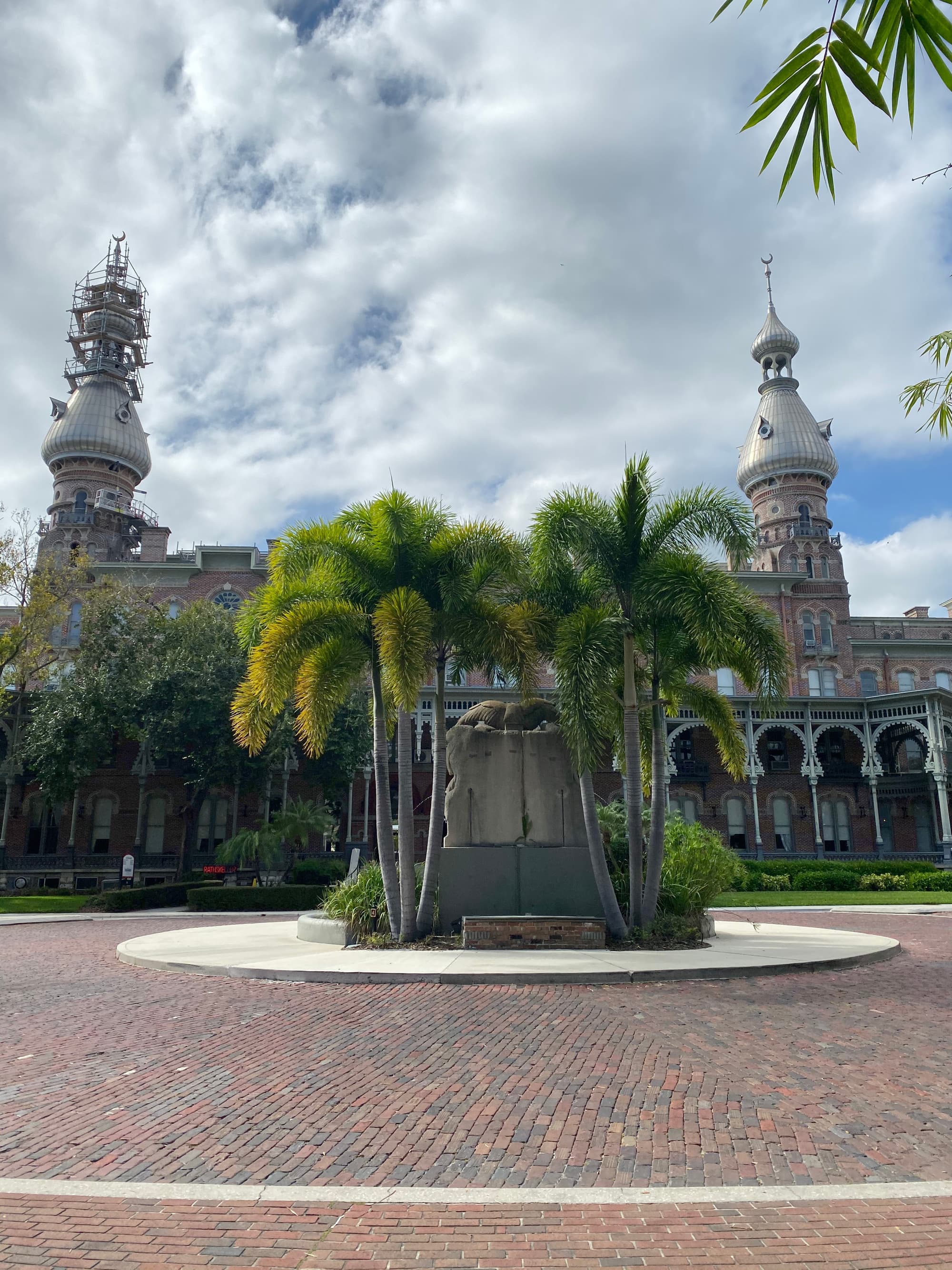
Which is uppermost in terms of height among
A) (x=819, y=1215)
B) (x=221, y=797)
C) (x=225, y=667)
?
(x=225, y=667)

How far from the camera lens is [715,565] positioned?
13516 mm

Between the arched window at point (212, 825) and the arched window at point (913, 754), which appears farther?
the arched window at point (913, 754)

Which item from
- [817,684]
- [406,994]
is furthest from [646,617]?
[817,684]

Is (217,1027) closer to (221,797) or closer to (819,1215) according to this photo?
(819,1215)

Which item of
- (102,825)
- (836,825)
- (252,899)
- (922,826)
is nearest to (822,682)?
(836,825)

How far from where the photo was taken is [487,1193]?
14.3 ft

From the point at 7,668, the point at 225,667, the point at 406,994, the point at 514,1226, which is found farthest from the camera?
the point at 7,668

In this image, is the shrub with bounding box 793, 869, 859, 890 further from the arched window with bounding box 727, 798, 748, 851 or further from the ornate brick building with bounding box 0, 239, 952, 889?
the arched window with bounding box 727, 798, 748, 851

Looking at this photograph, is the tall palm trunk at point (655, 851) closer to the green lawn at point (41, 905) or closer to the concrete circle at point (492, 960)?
the concrete circle at point (492, 960)

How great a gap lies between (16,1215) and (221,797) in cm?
3739

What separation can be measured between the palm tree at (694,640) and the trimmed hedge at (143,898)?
15322 mm

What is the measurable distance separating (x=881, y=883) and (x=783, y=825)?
11.9m

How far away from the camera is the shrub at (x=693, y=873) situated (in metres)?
14.6

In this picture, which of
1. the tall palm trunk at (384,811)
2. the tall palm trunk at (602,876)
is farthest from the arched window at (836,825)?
the tall palm trunk at (384,811)
